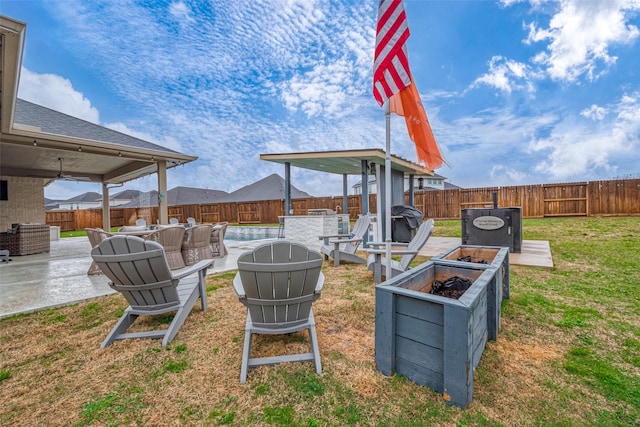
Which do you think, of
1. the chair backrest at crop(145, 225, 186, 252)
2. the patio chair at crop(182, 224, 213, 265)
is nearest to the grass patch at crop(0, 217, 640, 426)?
the chair backrest at crop(145, 225, 186, 252)

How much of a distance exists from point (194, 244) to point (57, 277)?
244 cm

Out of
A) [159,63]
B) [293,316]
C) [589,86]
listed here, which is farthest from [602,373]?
[589,86]

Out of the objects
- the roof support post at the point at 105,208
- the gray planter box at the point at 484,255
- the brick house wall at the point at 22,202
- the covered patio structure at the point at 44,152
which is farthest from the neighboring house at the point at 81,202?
the gray planter box at the point at 484,255

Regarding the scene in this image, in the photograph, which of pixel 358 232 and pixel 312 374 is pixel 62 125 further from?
pixel 312 374

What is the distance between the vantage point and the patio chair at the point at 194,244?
6059 mm

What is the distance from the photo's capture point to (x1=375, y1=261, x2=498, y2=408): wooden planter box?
66.1 inches

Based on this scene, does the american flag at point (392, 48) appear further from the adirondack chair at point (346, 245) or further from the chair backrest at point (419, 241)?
the adirondack chair at point (346, 245)

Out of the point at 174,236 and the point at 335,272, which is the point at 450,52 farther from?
the point at 174,236

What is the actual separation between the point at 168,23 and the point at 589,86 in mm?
22990

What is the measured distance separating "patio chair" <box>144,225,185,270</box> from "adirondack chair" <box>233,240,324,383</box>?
12.5 ft

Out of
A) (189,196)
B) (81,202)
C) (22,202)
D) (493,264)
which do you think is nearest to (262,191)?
(189,196)

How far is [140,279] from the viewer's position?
2.57 metres

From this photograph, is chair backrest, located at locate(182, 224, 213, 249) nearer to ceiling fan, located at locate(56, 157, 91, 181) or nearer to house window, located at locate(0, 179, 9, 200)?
ceiling fan, located at locate(56, 157, 91, 181)

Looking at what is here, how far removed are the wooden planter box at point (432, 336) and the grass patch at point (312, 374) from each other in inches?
4.2
